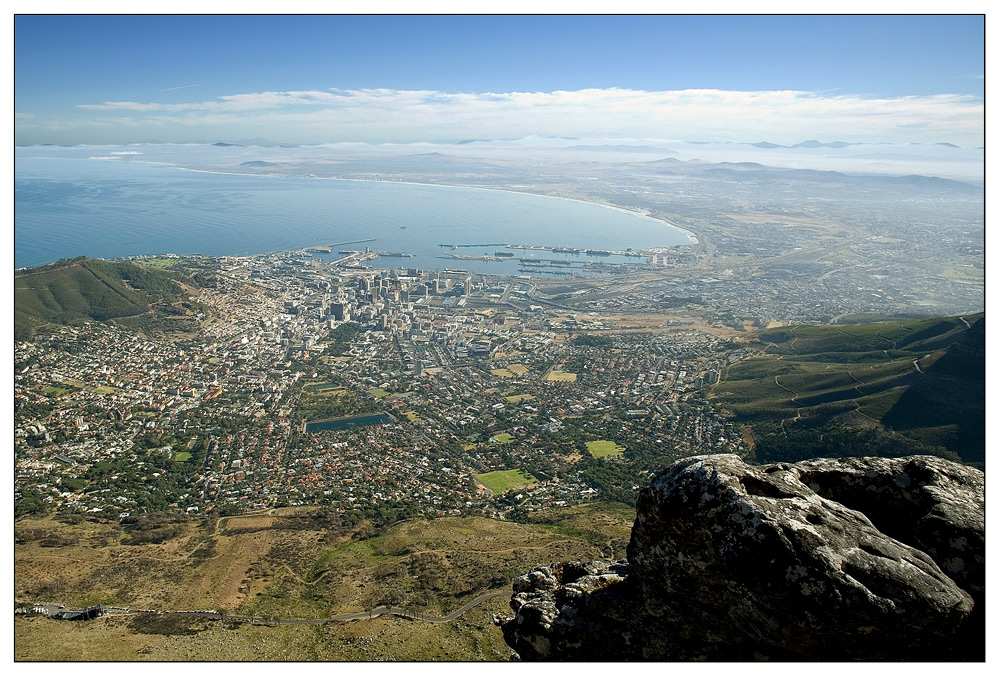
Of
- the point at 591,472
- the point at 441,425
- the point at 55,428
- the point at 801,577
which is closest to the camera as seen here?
the point at 801,577

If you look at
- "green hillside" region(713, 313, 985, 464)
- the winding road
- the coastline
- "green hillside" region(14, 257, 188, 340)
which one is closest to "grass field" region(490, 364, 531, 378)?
"green hillside" region(713, 313, 985, 464)

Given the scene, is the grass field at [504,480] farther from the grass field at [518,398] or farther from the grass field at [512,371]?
the grass field at [512,371]

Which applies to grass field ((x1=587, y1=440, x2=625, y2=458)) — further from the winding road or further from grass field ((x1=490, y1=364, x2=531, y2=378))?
the winding road

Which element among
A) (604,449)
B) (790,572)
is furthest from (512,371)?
(790,572)

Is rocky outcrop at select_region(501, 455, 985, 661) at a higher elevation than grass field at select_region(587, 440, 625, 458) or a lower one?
higher

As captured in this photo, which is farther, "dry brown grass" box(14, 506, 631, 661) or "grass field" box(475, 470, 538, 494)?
"grass field" box(475, 470, 538, 494)

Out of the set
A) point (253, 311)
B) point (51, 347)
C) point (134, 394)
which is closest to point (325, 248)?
point (253, 311)

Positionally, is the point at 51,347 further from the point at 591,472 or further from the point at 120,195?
the point at 120,195

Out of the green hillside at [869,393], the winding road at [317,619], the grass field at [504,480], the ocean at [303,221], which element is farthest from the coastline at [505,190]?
the winding road at [317,619]
